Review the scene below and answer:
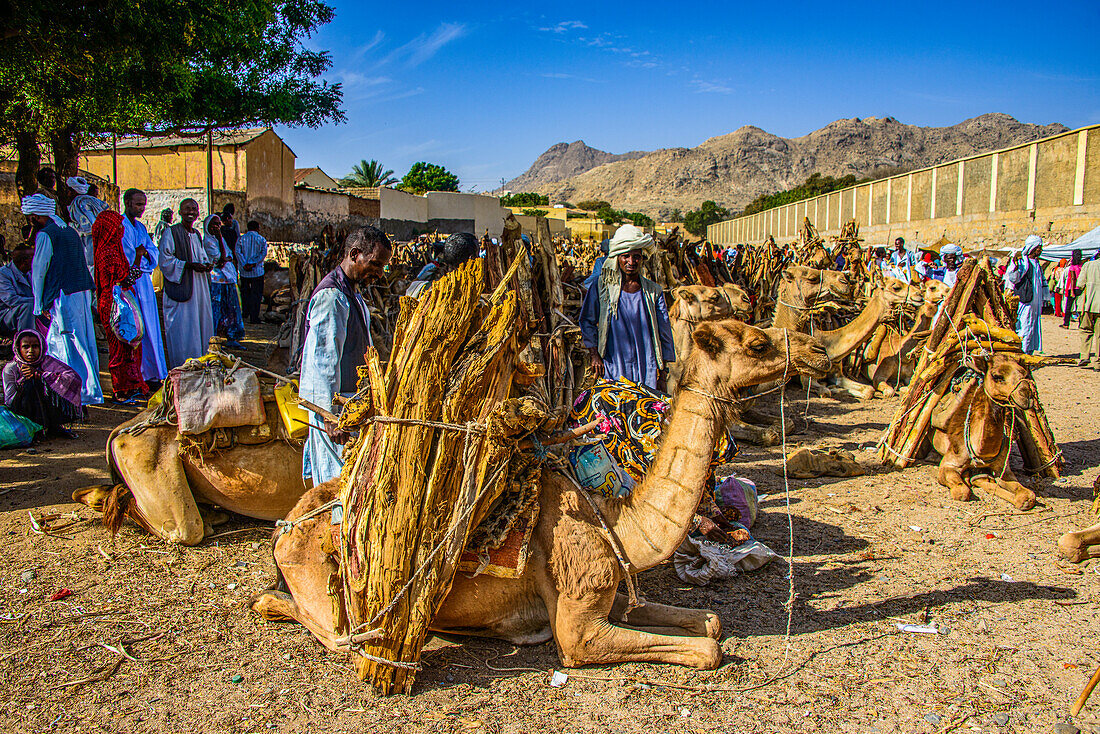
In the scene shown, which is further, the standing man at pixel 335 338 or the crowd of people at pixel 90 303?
the crowd of people at pixel 90 303

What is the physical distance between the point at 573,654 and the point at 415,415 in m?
1.30

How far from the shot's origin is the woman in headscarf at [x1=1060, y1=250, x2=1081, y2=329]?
15430 mm

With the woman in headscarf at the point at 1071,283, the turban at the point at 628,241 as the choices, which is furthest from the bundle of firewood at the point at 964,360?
the woman in headscarf at the point at 1071,283

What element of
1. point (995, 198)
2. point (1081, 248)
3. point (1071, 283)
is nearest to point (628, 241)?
point (1081, 248)

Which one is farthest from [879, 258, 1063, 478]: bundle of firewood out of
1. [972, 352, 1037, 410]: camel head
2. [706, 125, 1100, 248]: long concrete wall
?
[706, 125, 1100, 248]: long concrete wall

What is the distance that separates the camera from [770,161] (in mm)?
147000

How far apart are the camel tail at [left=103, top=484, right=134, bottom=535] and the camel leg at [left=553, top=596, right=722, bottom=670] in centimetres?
306

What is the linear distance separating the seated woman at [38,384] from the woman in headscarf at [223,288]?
14.5 ft

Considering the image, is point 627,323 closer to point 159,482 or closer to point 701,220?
point 159,482

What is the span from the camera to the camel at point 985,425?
569cm

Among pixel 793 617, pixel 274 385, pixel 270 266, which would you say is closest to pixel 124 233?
pixel 274 385

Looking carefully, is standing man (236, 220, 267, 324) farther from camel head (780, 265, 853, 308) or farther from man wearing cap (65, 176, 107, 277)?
camel head (780, 265, 853, 308)

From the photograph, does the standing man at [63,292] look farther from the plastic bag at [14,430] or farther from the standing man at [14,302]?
the plastic bag at [14,430]

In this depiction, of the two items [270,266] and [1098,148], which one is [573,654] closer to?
[270,266]
